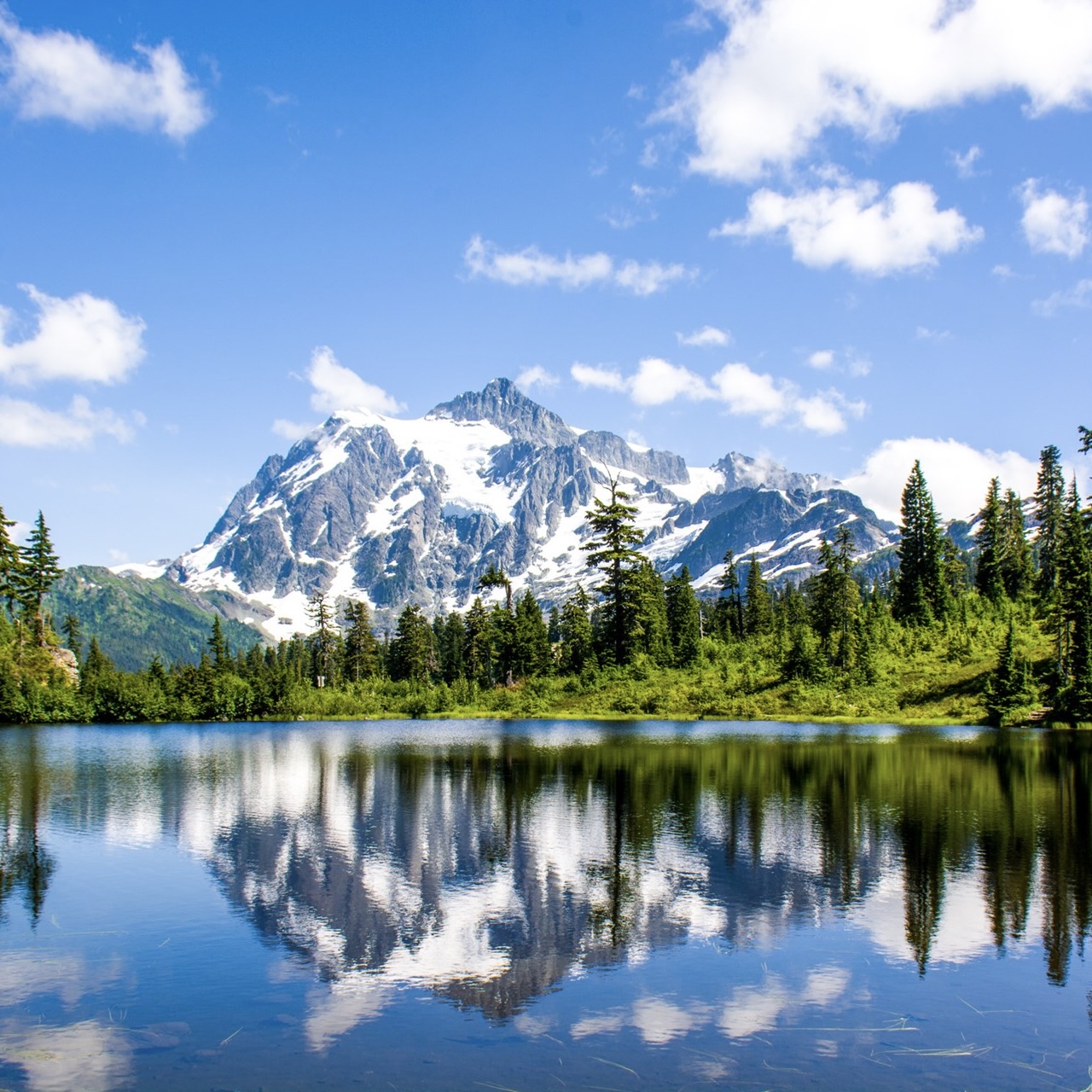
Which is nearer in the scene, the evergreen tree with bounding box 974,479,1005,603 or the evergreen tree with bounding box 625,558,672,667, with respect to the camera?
the evergreen tree with bounding box 625,558,672,667

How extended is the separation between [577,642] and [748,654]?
2332cm

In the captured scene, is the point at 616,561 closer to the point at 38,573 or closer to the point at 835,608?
the point at 835,608

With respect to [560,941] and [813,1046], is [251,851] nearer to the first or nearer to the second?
[560,941]

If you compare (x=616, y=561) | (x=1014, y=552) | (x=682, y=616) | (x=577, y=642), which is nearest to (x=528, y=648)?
(x=577, y=642)

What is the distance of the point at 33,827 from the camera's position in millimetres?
31281

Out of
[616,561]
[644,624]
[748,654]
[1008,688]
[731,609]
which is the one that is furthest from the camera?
[731,609]

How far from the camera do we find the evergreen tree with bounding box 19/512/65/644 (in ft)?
358

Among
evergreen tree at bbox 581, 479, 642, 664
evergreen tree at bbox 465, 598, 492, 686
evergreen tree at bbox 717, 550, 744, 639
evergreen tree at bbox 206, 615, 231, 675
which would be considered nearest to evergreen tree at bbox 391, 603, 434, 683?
evergreen tree at bbox 465, 598, 492, 686

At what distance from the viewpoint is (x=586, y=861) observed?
2564cm

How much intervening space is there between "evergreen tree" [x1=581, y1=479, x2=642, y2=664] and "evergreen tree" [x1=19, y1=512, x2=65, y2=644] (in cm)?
6485

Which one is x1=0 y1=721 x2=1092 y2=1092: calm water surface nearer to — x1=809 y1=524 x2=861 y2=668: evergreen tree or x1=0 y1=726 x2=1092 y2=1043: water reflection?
x1=0 y1=726 x2=1092 y2=1043: water reflection

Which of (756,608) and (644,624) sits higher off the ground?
(756,608)

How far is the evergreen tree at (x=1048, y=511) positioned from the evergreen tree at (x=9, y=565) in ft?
392

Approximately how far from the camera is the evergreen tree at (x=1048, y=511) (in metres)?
108
